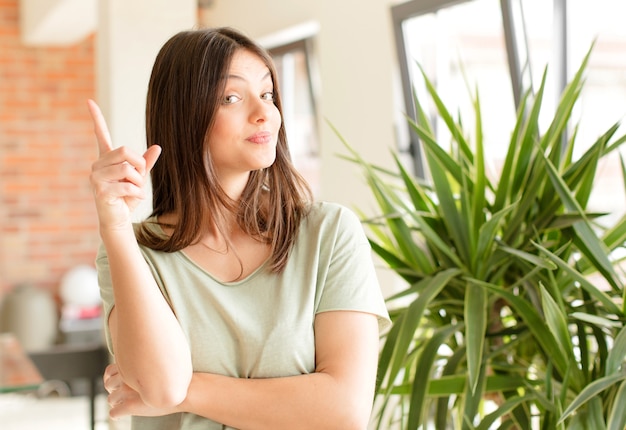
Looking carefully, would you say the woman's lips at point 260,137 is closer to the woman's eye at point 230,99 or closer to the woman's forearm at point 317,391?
the woman's eye at point 230,99

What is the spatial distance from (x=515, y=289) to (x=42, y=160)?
6.25 metres

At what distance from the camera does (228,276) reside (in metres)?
1.64

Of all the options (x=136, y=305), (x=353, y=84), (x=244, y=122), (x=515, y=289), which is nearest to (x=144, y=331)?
(x=136, y=305)

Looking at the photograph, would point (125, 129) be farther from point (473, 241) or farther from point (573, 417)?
point (573, 417)

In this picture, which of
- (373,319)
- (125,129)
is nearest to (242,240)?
(373,319)

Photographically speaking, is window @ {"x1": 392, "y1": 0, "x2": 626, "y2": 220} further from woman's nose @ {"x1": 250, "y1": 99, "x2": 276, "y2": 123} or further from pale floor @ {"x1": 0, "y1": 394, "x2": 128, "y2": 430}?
pale floor @ {"x1": 0, "y1": 394, "x2": 128, "y2": 430}

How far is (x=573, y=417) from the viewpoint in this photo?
2203 millimetres

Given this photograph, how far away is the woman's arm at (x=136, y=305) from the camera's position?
143 centimetres

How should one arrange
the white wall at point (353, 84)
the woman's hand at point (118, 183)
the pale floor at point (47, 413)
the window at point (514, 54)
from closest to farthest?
the woman's hand at point (118, 183), the window at point (514, 54), the white wall at point (353, 84), the pale floor at point (47, 413)

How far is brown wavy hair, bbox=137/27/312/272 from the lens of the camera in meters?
1.63

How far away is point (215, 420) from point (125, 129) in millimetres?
3414

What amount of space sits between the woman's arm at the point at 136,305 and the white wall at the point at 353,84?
320 cm

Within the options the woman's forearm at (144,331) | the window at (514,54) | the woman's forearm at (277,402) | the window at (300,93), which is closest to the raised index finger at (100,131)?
the woman's forearm at (144,331)

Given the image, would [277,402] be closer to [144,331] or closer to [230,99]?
[144,331]
